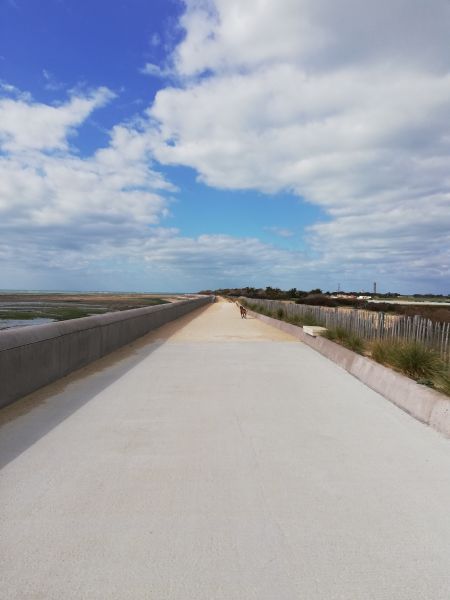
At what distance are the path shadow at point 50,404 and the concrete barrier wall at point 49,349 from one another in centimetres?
16

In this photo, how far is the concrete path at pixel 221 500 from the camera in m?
2.98

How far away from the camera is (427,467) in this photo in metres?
4.98

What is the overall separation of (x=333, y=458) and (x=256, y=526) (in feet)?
5.95

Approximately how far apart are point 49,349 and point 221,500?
5.61 metres

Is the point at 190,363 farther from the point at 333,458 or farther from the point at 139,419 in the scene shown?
the point at 333,458

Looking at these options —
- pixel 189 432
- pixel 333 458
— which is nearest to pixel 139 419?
pixel 189 432

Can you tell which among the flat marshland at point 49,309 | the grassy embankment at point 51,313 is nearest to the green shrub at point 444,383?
the grassy embankment at point 51,313

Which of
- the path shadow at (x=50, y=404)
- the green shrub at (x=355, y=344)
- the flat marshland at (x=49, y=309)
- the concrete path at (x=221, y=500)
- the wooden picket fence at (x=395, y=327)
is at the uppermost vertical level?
the wooden picket fence at (x=395, y=327)

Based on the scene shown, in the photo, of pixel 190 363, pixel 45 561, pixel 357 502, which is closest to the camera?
pixel 45 561

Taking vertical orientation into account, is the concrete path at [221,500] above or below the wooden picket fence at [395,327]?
below

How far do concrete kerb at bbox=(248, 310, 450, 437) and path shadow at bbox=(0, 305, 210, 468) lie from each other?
4.75 m

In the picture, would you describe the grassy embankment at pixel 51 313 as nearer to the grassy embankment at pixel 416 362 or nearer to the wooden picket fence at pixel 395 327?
the wooden picket fence at pixel 395 327

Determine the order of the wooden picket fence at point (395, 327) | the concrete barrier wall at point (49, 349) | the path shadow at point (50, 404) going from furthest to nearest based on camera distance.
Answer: the wooden picket fence at point (395, 327) < the concrete barrier wall at point (49, 349) < the path shadow at point (50, 404)

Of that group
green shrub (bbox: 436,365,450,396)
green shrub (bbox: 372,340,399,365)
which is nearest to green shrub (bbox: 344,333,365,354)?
green shrub (bbox: 372,340,399,365)
